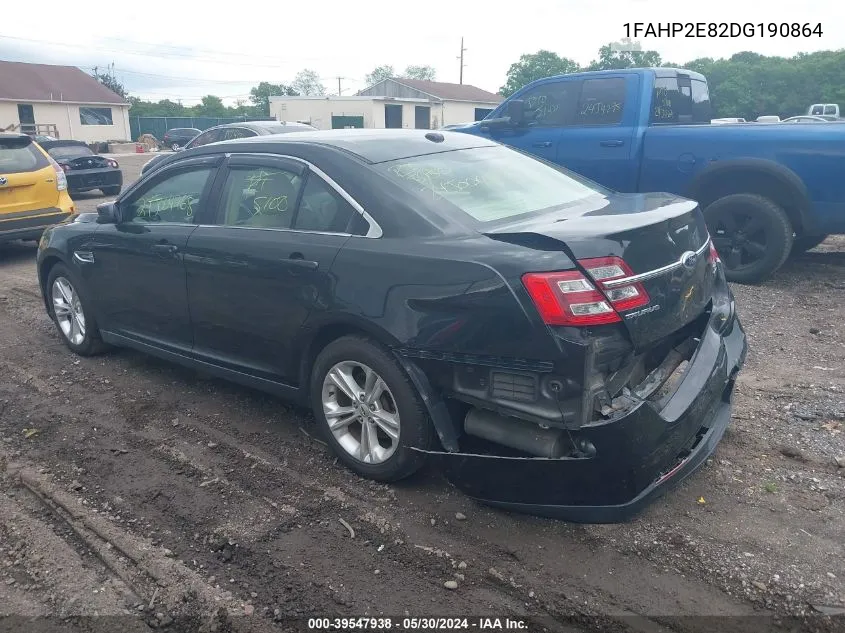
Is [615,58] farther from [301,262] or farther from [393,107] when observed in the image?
[301,262]

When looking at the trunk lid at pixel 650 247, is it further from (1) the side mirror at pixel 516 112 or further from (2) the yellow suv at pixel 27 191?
(2) the yellow suv at pixel 27 191

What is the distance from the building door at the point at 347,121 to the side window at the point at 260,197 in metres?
47.7

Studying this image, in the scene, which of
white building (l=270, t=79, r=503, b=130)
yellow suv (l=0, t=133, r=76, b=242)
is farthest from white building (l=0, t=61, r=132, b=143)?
yellow suv (l=0, t=133, r=76, b=242)

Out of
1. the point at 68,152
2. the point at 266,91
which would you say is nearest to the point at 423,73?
the point at 266,91

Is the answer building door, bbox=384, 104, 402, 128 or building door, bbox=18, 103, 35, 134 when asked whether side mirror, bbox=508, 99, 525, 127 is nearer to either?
building door, bbox=384, 104, 402, 128

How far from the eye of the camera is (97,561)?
310 centimetres

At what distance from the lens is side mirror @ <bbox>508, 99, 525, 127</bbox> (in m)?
8.22

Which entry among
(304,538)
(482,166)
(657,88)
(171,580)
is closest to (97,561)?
(171,580)

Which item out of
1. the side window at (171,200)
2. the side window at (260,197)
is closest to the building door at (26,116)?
the side window at (171,200)

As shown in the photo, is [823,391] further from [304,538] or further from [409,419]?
[304,538]

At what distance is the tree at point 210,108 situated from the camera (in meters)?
68.3

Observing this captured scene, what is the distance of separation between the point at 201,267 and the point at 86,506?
1458 millimetres

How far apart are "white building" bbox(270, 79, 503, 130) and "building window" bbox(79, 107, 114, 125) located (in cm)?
1146

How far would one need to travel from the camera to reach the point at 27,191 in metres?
9.06
